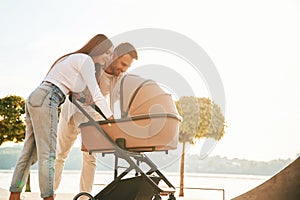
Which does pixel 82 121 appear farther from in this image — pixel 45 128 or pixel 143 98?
pixel 143 98

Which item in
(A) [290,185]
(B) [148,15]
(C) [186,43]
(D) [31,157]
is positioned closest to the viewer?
(D) [31,157]

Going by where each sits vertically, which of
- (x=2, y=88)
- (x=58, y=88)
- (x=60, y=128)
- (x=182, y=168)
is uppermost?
(x=2, y=88)

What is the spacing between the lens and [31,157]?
2.08m

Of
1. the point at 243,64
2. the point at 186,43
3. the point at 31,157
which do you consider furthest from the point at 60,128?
the point at 243,64

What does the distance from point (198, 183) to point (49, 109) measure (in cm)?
363

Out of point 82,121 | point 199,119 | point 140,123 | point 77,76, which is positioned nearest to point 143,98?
point 140,123

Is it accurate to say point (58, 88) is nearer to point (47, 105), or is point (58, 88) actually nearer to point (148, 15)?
point (47, 105)

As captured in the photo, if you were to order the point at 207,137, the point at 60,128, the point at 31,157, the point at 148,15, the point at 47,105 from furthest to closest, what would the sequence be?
the point at 207,137 → the point at 148,15 → the point at 60,128 → the point at 31,157 → the point at 47,105

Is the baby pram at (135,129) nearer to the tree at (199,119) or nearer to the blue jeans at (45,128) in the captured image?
the blue jeans at (45,128)

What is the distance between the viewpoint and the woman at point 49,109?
190cm

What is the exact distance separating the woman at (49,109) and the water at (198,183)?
2.21 meters

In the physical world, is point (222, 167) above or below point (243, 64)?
below

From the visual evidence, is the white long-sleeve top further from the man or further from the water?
the water

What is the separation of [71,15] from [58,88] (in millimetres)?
2213
